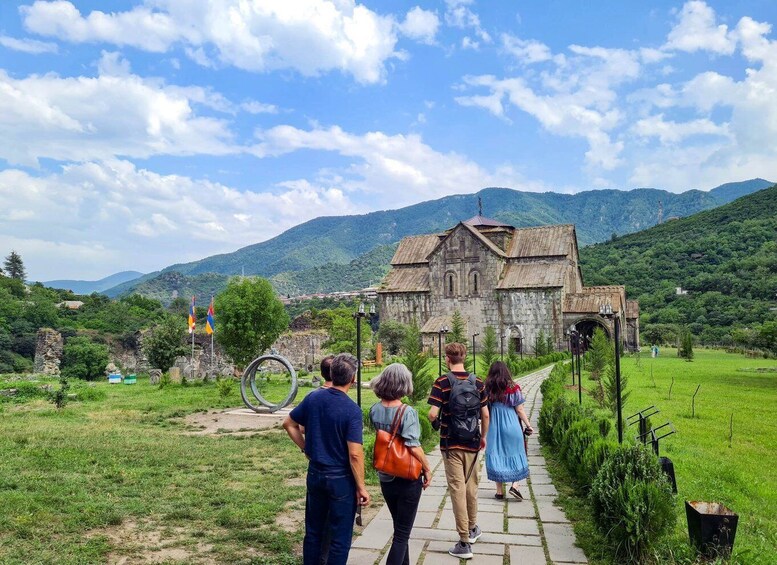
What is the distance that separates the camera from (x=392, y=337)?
3275 centimetres

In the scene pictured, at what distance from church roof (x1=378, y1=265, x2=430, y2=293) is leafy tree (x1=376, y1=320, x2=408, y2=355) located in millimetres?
3432

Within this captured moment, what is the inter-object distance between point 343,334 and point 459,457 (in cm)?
3341

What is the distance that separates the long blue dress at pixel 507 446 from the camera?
5812 mm

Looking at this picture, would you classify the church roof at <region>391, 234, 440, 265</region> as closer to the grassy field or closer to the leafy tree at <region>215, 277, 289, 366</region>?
the leafy tree at <region>215, 277, 289, 366</region>

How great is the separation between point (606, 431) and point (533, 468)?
1.14m

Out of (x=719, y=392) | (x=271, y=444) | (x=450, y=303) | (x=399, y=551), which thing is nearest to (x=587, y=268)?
(x=450, y=303)

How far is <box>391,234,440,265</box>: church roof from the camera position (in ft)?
123

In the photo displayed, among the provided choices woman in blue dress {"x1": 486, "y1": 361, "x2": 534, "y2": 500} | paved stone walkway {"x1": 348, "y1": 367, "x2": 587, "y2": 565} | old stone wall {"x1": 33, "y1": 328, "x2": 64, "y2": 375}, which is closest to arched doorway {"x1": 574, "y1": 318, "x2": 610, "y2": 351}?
paved stone walkway {"x1": 348, "y1": 367, "x2": 587, "y2": 565}

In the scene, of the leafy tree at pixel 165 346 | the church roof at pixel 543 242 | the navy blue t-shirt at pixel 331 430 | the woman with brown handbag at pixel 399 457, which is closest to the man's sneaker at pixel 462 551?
the woman with brown handbag at pixel 399 457

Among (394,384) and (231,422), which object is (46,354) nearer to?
(231,422)

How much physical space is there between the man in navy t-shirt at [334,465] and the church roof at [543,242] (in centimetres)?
3102

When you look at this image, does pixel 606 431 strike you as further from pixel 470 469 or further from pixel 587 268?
pixel 587 268

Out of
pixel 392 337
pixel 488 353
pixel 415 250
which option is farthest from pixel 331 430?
pixel 415 250

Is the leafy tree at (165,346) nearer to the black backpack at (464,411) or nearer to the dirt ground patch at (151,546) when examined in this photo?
the dirt ground patch at (151,546)
